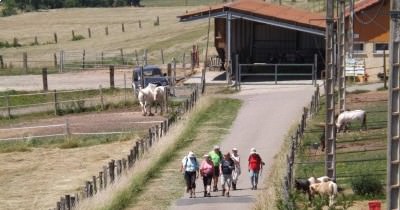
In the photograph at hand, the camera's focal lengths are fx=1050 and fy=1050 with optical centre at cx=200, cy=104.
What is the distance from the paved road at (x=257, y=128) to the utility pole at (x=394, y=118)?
421 inches

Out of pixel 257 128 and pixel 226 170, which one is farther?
pixel 257 128

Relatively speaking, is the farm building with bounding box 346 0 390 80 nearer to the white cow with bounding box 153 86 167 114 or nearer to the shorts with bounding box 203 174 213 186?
the white cow with bounding box 153 86 167 114

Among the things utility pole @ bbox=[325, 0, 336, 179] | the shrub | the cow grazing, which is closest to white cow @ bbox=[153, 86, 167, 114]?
utility pole @ bbox=[325, 0, 336, 179]

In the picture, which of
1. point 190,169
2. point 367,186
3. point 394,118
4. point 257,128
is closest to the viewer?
point 394,118

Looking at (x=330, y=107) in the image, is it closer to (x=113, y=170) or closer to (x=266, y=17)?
(x=113, y=170)

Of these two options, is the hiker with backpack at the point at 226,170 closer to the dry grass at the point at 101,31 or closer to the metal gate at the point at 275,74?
the metal gate at the point at 275,74

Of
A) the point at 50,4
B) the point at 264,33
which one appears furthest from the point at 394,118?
the point at 50,4

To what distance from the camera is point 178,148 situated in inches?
1406

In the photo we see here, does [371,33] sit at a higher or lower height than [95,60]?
higher

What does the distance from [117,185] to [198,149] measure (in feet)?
23.8

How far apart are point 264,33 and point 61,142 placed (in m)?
21.1

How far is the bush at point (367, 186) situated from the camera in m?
23.3

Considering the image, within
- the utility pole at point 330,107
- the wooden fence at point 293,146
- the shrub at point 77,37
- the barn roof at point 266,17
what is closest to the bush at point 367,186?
the utility pole at point 330,107

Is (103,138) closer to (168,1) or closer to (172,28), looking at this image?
(172,28)
